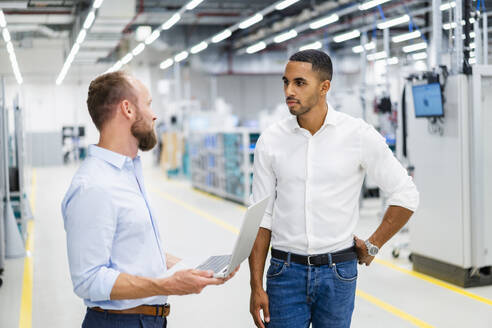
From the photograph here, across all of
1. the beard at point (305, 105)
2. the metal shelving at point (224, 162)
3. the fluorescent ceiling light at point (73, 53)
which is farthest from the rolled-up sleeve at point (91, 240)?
the fluorescent ceiling light at point (73, 53)

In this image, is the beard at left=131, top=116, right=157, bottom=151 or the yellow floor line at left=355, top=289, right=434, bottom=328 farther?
the yellow floor line at left=355, top=289, right=434, bottom=328

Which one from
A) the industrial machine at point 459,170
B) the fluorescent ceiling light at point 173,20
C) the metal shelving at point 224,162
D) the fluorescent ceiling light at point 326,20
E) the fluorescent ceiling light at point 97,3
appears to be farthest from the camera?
the fluorescent ceiling light at point 326,20

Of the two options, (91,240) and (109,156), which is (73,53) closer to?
(109,156)

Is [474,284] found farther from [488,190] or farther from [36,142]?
[36,142]

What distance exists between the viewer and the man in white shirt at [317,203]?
229 centimetres

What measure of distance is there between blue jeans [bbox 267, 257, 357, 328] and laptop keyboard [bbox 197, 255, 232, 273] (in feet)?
1.44

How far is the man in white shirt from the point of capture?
229 centimetres

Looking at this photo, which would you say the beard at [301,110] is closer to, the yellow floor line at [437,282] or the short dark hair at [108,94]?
the short dark hair at [108,94]

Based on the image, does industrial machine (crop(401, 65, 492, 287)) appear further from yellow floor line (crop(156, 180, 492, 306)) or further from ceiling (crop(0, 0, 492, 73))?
ceiling (crop(0, 0, 492, 73))

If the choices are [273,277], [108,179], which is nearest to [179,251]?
[273,277]

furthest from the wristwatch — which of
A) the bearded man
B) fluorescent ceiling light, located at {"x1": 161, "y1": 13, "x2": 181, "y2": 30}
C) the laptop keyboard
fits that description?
fluorescent ceiling light, located at {"x1": 161, "y1": 13, "x2": 181, "y2": 30}

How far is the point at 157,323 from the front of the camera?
1971 millimetres

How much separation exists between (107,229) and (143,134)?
0.33 metres

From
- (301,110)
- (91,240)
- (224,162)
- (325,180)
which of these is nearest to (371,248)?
(325,180)
